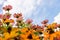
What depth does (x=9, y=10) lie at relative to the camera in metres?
3.62

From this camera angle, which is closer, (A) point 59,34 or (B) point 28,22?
(A) point 59,34

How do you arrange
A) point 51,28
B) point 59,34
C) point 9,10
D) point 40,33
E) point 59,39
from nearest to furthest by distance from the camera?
point 59,39
point 59,34
point 51,28
point 40,33
point 9,10

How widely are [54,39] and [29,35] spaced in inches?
7.4

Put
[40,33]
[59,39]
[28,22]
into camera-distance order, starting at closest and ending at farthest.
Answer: [59,39]
[40,33]
[28,22]

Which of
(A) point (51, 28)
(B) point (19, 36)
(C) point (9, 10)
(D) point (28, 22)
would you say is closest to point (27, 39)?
(B) point (19, 36)

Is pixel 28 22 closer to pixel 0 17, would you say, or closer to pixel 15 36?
pixel 0 17

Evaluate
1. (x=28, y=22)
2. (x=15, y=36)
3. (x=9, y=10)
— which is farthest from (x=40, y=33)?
(x=9, y=10)

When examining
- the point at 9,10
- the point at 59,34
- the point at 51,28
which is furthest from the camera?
the point at 9,10

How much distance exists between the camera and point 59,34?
1261 millimetres

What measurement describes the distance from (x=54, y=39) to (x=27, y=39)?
16 cm

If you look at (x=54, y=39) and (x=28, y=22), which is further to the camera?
(x=28, y=22)

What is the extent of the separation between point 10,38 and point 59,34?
31 centimetres

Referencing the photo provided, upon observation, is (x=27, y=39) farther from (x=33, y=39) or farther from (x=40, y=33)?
(x=40, y=33)

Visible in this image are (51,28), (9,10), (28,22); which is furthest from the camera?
(9,10)
